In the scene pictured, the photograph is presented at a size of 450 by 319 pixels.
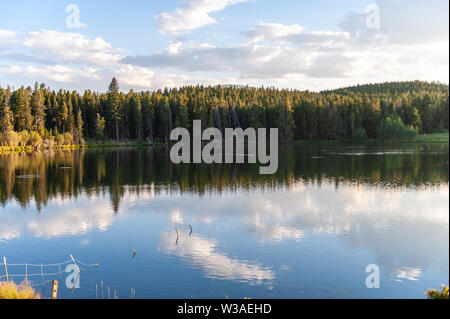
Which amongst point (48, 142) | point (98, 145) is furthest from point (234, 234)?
point (98, 145)

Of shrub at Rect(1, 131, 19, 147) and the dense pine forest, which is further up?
the dense pine forest

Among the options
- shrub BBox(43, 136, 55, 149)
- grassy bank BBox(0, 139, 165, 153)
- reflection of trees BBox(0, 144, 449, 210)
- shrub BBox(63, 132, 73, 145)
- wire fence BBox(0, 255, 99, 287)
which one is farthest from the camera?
shrub BBox(63, 132, 73, 145)

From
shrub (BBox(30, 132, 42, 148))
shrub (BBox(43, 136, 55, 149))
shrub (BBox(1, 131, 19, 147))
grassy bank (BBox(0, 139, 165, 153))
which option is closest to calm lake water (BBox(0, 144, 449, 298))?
shrub (BBox(1, 131, 19, 147))

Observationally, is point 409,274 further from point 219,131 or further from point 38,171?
point 219,131

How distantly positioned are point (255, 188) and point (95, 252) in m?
21.0

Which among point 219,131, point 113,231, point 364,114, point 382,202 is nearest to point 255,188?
point 382,202

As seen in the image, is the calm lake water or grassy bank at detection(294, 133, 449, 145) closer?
the calm lake water

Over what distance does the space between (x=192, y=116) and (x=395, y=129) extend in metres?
65.5

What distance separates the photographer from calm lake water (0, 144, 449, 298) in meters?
15.3

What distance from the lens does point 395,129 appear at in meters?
125

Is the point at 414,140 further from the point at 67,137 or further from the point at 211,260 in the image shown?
the point at 211,260

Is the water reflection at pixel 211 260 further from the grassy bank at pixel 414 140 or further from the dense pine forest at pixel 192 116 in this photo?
the grassy bank at pixel 414 140

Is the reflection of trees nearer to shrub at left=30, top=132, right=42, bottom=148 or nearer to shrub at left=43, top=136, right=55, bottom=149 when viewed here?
shrub at left=30, top=132, right=42, bottom=148

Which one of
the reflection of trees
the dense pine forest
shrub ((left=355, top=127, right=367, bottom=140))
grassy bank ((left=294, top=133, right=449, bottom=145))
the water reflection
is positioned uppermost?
the dense pine forest
